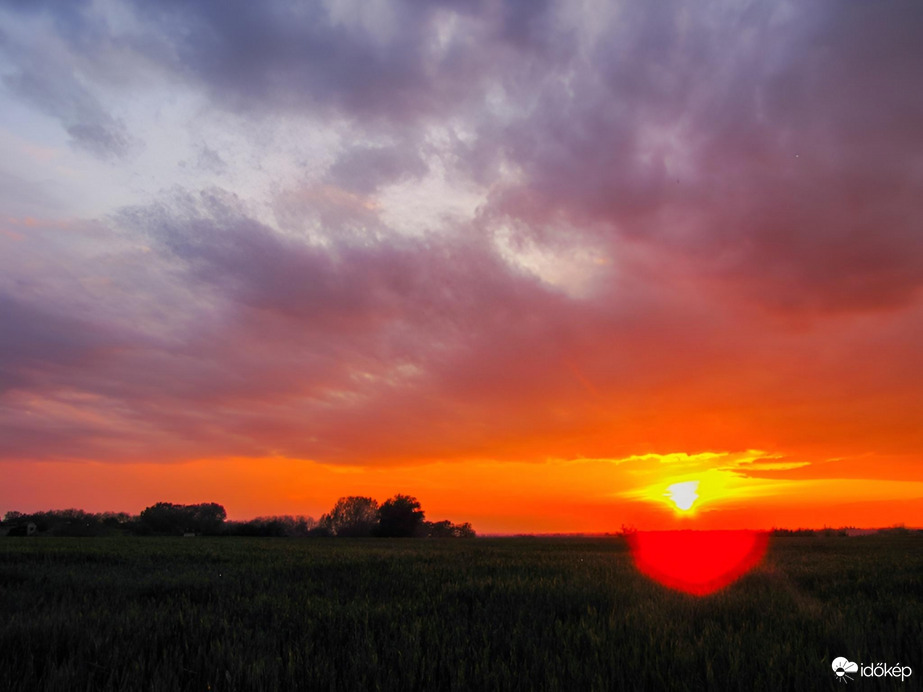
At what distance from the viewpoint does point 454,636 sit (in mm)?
5848

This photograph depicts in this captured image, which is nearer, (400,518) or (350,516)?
(400,518)

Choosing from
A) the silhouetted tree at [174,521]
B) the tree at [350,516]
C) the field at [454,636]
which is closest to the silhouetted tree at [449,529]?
the tree at [350,516]

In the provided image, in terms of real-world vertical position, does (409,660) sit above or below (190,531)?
above

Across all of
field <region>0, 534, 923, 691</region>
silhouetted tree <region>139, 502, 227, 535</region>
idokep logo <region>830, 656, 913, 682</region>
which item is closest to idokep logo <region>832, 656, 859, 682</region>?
idokep logo <region>830, 656, 913, 682</region>

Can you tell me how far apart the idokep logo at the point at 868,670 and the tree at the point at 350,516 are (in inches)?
4057

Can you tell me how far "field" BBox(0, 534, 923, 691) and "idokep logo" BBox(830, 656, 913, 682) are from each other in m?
0.12

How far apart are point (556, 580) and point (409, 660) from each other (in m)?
6.51

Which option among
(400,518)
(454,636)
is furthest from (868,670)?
(400,518)

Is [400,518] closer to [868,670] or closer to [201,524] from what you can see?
[201,524]

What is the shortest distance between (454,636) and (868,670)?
12.6 ft

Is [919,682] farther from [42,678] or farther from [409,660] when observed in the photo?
[42,678]

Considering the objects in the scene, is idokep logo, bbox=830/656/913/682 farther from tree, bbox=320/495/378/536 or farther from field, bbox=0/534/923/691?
tree, bbox=320/495/378/536

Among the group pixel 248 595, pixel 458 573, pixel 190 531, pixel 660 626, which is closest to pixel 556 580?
pixel 458 573

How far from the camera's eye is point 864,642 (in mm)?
5266
